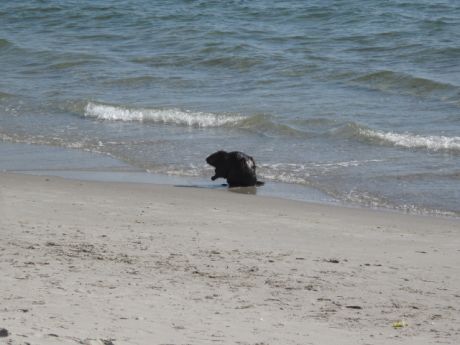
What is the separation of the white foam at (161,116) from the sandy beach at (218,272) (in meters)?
4.46

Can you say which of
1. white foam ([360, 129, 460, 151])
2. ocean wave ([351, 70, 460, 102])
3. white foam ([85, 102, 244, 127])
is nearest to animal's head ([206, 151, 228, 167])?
white foam ([360, 129, 460, 151])

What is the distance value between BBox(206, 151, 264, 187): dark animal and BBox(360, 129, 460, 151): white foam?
2526 mm

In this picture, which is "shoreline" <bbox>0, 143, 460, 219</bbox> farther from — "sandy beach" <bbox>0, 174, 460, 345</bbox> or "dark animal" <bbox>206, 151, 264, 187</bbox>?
"sandy beach" <bbox>0, 174, 460, 345</bbox>

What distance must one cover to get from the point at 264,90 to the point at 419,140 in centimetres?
433

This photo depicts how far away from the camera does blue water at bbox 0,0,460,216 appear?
11.0 metres

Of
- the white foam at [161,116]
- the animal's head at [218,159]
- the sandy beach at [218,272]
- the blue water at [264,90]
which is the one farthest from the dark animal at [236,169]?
the white foam at [161,116]

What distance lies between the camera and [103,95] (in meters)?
16.0

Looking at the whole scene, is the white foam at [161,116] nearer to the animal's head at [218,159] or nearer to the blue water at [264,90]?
the blue water at [264,90]

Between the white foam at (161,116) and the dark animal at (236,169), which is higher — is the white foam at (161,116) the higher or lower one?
the higher one

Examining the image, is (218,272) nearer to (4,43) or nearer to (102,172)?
(102,172)

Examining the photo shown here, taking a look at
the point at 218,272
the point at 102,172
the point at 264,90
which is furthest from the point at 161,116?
the point at 218,272

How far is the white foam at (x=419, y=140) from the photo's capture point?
38.4ft

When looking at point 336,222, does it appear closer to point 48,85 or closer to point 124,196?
point 124,196

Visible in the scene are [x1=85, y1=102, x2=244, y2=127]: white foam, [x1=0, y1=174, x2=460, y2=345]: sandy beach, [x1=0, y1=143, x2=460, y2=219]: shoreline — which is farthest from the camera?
[x1=85, y1=102, x2=244, y2=127]: white foam
